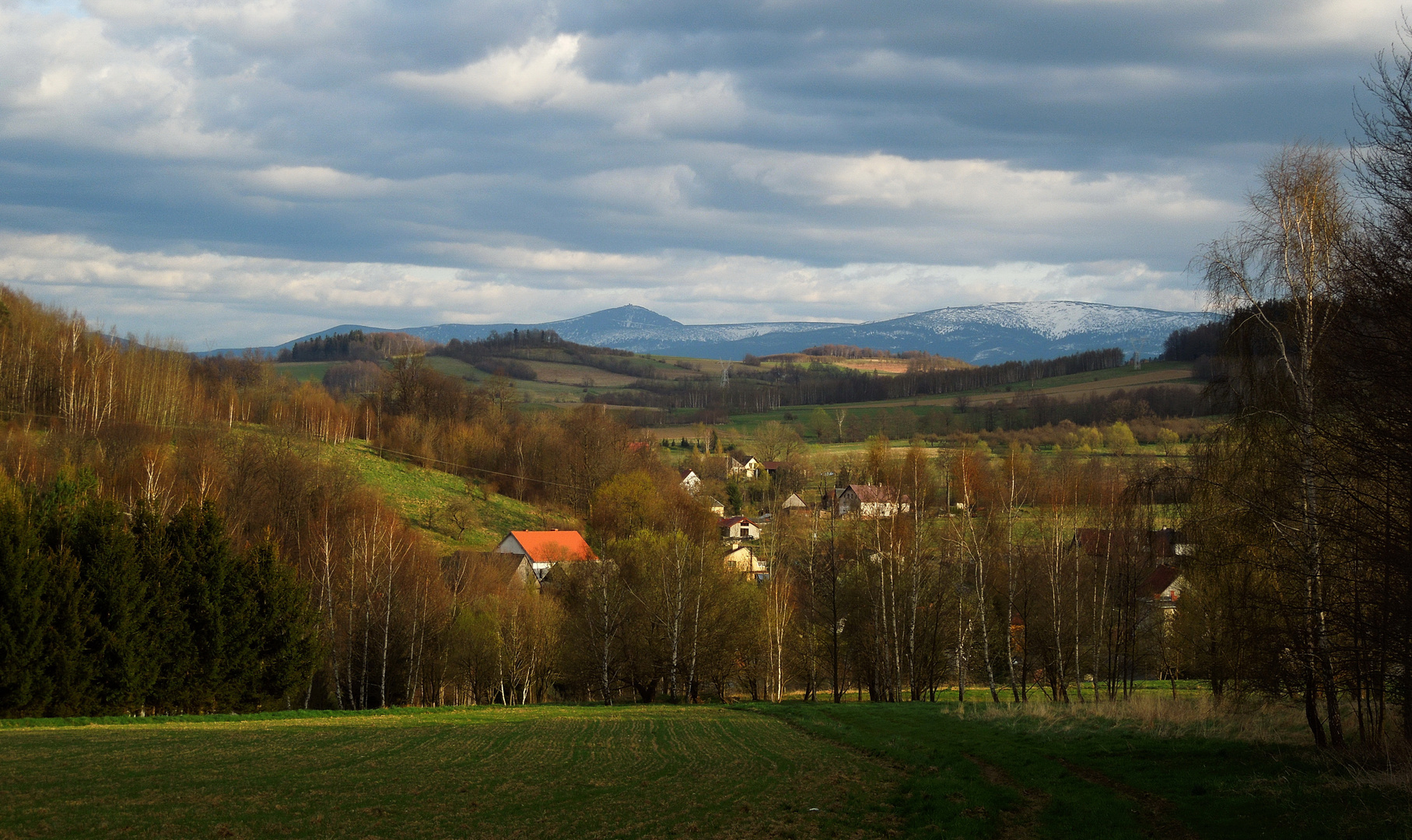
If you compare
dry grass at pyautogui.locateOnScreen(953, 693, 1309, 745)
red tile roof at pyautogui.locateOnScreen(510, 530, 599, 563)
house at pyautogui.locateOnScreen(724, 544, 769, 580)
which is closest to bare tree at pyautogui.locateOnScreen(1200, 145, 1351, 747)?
dry grass at pyautogui.locateOnScreen(953, 693, 1309, 745)

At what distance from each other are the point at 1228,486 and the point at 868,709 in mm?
20232

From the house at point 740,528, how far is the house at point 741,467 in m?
28.4

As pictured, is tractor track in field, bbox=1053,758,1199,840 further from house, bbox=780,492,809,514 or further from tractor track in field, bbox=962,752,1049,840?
house, bbox=780,492,809,514

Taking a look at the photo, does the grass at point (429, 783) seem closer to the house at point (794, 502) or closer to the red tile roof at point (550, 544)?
the red tile roof at point (550, 544)

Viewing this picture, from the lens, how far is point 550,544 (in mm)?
85938

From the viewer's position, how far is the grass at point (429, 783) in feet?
51.9

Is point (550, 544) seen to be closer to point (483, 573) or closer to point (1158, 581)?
point (483, 573)

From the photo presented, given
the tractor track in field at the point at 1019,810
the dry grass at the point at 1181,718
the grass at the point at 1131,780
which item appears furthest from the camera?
the dry grass at the point at 1181,718

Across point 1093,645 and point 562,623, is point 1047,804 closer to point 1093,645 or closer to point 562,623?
point 1093,645

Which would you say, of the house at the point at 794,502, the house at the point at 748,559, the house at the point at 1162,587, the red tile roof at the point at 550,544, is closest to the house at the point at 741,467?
the house at the point at 794,502

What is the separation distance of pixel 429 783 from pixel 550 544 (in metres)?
66.0

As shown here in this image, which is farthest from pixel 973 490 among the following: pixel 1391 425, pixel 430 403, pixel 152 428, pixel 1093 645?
pixel 430 403

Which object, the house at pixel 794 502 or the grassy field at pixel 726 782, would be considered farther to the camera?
the house at pixel 794 502

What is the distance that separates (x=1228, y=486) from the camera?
71.1 feet
